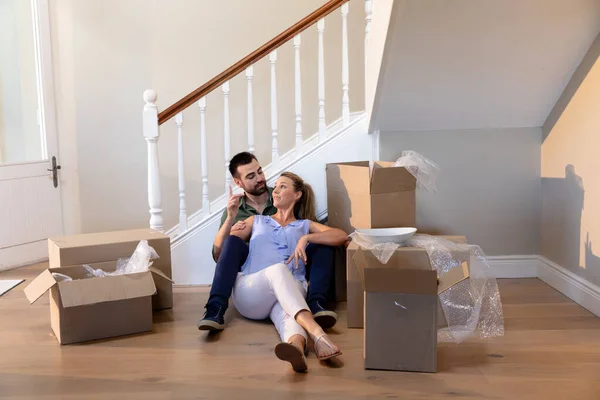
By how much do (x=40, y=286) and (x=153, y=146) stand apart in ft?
3.43

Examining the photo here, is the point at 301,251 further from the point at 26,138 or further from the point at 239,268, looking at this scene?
the point at 26,138

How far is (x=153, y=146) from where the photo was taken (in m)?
3.48

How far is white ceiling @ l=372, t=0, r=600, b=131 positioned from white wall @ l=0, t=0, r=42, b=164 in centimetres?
253

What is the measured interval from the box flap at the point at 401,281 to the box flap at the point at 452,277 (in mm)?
121

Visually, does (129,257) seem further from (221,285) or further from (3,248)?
(3,248)

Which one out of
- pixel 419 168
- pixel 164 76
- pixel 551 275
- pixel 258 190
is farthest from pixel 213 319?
pixel 164 76

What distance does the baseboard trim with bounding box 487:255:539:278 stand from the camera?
12.0 feet

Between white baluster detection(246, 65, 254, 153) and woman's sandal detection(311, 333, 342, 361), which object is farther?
white baluster detection(246, 65, 254, 153)

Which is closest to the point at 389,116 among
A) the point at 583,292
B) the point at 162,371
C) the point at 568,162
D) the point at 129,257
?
the point at 568,162

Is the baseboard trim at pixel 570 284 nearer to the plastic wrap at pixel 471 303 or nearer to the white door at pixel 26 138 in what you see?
the plastic wrap at pixel 471 303

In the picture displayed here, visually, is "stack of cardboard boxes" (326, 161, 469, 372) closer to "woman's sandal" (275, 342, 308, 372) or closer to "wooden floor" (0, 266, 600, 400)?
"wooden floor" (0, 266, 600, 400)

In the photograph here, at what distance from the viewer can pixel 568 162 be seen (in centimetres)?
326

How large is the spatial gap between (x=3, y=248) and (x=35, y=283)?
5.70 feet

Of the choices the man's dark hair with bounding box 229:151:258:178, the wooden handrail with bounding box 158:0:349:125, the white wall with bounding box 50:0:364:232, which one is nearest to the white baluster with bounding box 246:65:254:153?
the wooden handrail with bounding box 158:0:349:125
